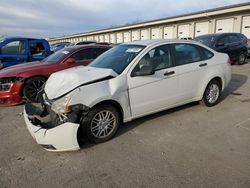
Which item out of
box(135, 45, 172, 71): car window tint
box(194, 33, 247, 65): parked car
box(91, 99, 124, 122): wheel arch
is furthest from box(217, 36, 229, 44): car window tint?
box(91, 99, 124, 122): wheel arch

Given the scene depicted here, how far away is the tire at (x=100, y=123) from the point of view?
3092 millimetres

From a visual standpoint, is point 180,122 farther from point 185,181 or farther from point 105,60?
point 105,60

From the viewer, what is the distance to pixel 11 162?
2863 millimetres

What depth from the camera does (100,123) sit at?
3.24m

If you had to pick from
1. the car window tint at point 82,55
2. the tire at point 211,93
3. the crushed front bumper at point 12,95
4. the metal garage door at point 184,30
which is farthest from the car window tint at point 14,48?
the metal garage door at point 184,30

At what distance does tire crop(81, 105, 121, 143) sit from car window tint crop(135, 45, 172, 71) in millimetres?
977

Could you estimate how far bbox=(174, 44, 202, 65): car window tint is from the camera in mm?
4051

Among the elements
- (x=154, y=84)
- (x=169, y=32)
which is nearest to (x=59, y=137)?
(x=154, y=84)

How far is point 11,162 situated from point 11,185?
554 mm

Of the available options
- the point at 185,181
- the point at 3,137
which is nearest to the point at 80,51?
the point at 3,137

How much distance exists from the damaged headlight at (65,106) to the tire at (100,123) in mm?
217

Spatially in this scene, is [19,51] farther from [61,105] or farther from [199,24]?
[199,24]

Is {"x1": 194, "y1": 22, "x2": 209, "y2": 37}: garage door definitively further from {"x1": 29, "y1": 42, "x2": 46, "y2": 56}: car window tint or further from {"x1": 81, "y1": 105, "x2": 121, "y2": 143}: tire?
{"x1": 81, "y1": 105, "x2": 121, "y2": 143}: tire

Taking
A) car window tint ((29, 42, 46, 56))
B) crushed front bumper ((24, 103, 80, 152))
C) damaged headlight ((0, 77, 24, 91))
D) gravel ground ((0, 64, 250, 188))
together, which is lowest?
gravel ground ((0, 64, 250, 188))
